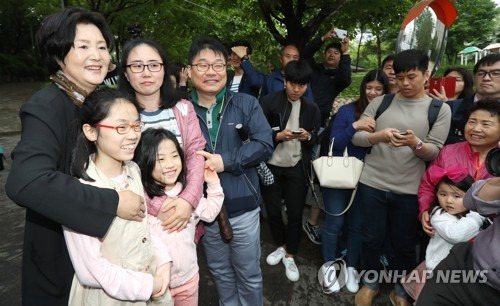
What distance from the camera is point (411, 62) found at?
245 centimetres

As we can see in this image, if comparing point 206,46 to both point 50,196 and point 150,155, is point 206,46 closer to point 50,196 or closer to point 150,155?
point 150,155

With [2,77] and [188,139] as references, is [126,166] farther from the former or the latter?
[2,77]

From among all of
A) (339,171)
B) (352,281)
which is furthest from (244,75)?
(352,281)

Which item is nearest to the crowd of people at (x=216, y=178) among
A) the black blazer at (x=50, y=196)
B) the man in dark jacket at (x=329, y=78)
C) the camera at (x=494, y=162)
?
the black blazer at (x=50, y=196)

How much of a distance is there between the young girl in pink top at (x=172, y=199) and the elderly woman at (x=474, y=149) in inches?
Result: 63.3

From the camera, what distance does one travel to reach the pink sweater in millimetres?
1832

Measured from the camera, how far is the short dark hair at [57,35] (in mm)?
1419

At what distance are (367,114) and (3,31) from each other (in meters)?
24.0

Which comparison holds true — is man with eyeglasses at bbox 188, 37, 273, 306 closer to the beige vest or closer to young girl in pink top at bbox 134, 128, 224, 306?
young girl in pink top at bbox 134, 128, 224, 306

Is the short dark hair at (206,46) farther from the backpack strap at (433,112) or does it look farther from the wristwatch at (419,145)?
the backpack strap at (433,112)

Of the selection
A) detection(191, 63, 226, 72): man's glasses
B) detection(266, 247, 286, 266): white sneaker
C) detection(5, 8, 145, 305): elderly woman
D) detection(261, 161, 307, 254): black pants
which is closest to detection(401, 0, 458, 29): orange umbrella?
detection(261, 161, 307, 254): black pants

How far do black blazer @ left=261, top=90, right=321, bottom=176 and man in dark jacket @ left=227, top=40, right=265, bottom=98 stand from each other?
955 millimetres

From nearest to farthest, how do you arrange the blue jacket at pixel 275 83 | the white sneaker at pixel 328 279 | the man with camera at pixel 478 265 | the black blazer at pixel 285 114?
the man with camera at pixel 478 265 → the white sneaker at pixel 328 279 → the black blazer at pixel 285 114 → the blue jacket at pixel 275 83

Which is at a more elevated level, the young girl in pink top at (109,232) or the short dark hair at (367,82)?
the short dark hair at (367,82)
